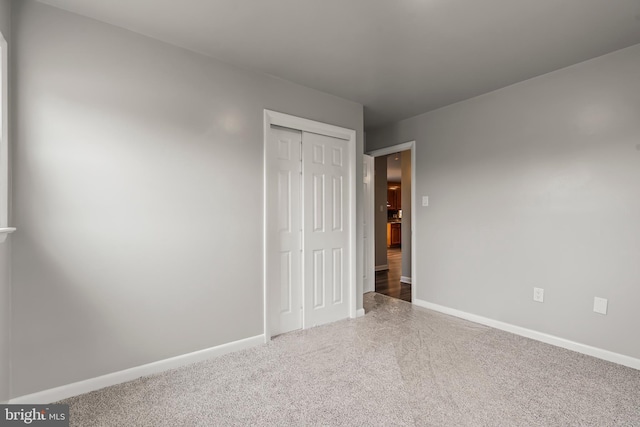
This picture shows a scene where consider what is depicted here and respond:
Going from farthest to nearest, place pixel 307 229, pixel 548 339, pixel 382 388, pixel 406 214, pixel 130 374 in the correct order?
pixel 406 214, pixel 307 229, pixel 548 339, pixel 130 374, pixel 382 388

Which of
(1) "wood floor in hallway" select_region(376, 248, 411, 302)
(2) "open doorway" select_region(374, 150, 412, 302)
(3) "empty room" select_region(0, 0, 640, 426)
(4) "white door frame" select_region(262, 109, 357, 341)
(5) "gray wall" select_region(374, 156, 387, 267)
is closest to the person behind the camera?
(3) "empty room" select_region(0, 0, 640, 426)

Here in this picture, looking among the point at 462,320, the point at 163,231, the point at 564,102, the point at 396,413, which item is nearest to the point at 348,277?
the point at 462,320

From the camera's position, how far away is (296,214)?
304 centimetres

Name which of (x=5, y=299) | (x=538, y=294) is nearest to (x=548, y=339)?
(x=538, y=294)

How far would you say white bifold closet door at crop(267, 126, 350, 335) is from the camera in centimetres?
291

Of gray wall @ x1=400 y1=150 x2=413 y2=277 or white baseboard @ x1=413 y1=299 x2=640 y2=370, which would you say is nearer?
white baseboard @ x1=413 y1=299 x2=640 y2=370

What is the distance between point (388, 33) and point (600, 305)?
9.02ft

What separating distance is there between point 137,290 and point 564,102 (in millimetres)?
3852

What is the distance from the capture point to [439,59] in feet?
8.25

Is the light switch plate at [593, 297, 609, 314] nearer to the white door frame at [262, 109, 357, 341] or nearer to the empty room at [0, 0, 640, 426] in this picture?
the empty room at [0, 0, 640, 426]

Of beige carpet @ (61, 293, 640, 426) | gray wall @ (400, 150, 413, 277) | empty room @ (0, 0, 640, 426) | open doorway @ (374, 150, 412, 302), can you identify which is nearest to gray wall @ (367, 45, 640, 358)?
empty room @ (0, 0, 640, 426)

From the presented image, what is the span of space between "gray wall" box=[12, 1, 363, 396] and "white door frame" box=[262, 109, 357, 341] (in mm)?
72

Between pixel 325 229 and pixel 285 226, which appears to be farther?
pixel 325 229

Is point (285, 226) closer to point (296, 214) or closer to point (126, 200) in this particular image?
point (296, 214)
